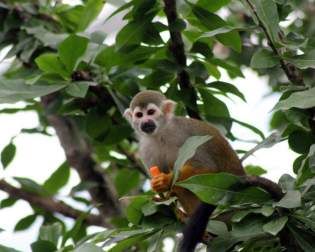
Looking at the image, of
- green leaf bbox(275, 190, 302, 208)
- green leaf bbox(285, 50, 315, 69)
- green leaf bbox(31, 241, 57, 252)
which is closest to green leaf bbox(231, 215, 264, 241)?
green leaf bbox(275, 190, 302, 208)

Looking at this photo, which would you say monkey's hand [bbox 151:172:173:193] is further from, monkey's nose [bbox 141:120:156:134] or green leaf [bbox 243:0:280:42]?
green leaf [bbox 243:0:280:42]

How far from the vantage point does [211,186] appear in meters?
2.69

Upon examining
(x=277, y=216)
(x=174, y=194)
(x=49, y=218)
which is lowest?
(x=49, y=218)

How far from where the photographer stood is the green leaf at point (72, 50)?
3.63 metres

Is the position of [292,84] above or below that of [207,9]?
below

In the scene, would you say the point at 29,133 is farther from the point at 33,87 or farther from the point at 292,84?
the point at 292,84

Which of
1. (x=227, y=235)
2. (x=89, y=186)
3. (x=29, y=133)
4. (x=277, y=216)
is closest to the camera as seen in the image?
(x=277, y=216)

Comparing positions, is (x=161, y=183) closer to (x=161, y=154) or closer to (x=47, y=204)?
(x=161, y=154)

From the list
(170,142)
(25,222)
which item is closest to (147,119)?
(170,142)

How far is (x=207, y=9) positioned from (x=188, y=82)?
16.7 inches

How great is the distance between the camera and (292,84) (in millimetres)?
3152

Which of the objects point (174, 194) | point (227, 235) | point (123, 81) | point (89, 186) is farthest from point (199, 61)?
point (227, 235)

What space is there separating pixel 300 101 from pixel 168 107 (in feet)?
4.77

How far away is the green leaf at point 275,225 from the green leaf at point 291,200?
6 cm
